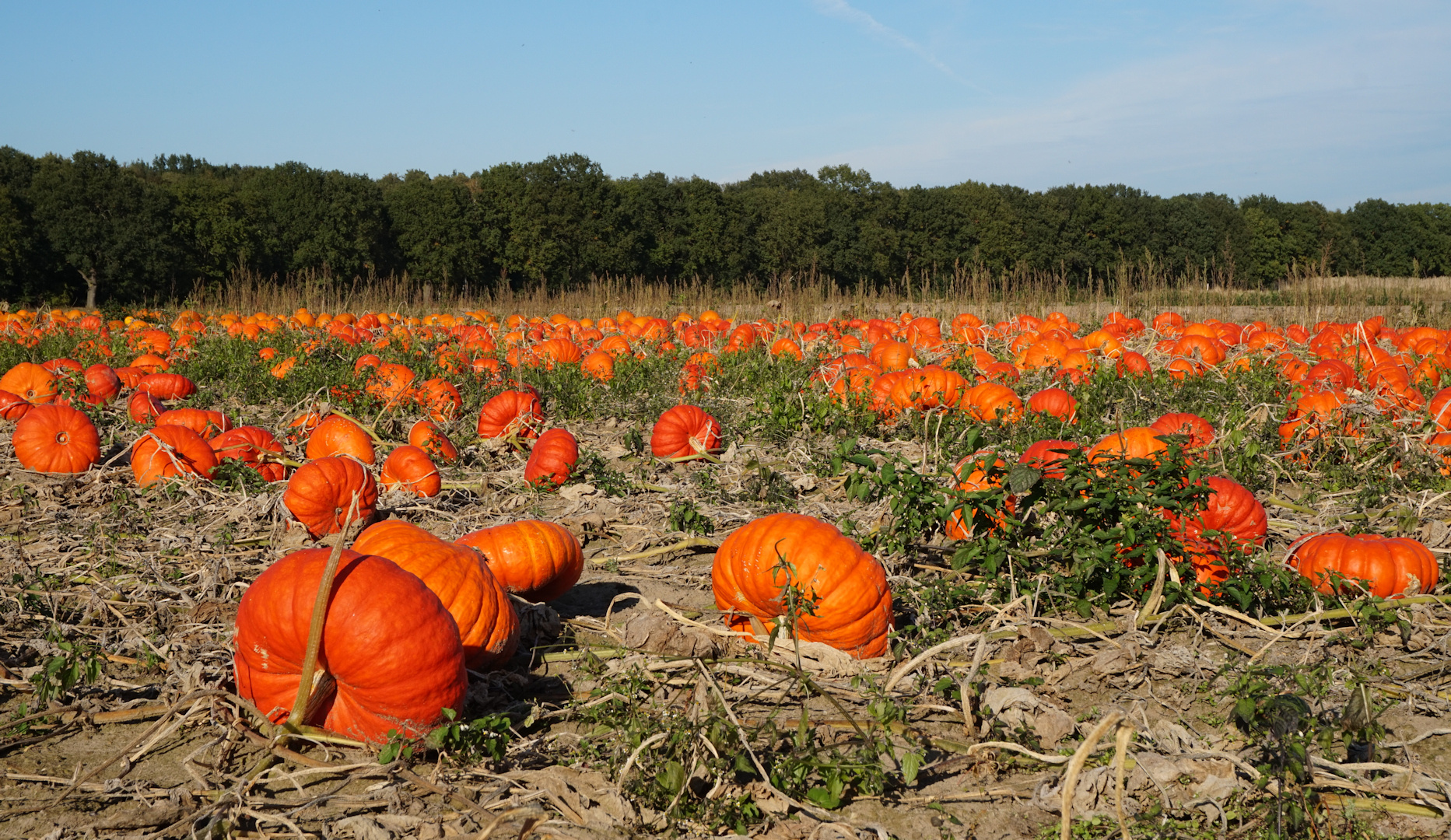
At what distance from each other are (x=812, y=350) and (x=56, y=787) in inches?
289

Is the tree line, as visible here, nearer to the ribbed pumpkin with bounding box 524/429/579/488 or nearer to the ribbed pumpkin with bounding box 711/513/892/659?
the ribbed pumpkin with bounding box 524/429/579/488

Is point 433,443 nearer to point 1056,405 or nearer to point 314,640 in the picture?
point 314,640

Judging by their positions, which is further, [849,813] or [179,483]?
[179,483]

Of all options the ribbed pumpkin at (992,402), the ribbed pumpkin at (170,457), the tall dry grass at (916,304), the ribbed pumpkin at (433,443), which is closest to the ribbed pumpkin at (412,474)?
the ribbed pumpkin at (433,443)

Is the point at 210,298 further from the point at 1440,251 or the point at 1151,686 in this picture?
the point at 1440,251

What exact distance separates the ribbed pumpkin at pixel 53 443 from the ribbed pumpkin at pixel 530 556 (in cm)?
324

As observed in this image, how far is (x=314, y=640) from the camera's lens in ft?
7.38

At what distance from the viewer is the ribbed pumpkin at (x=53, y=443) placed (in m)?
5.37

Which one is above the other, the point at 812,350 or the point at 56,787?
the point at 812,350

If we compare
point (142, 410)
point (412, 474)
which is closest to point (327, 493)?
point (412, 474)

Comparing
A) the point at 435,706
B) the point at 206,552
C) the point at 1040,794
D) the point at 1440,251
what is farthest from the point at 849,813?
the point at 1440,251

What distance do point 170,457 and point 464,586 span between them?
297cm

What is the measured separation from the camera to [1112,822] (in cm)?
219

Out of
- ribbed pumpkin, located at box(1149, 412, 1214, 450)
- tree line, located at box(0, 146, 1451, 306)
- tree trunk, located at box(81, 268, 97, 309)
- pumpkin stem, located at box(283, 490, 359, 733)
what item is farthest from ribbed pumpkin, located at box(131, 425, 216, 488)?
tree trunk, located at box(81, 268, 97, 309)
